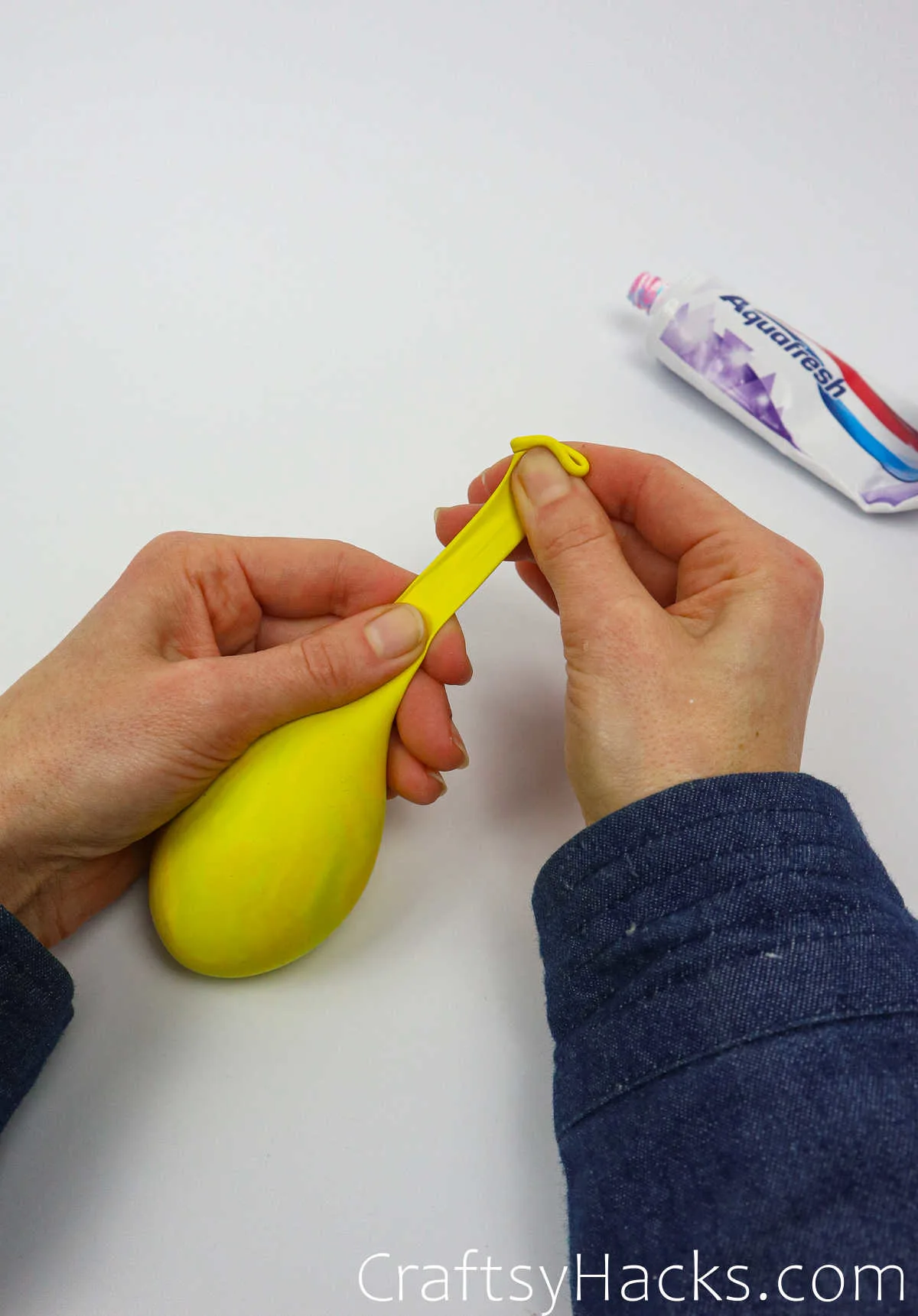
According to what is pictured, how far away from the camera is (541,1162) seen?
536mm

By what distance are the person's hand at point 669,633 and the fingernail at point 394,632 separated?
0.10m

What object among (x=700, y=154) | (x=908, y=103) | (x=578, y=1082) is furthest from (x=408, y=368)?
(x=908, y=103)

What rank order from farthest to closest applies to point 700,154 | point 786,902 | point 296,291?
1. point 700,154
2. point 296,291
3. point 786,902

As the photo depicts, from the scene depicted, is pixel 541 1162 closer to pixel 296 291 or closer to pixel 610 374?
pixel 610 374

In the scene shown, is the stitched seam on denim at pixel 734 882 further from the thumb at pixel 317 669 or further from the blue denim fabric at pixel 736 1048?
the thumb at pixel 317 669

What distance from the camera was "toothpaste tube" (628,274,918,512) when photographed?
0.85 metres

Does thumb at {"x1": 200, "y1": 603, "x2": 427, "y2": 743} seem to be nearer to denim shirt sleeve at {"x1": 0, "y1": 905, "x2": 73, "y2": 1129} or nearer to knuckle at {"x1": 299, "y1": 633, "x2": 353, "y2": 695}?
knuckle at {"x1": 299, "y1": 633, "x2": 353, "y2": 695}

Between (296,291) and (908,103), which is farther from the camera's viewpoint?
(908,103)

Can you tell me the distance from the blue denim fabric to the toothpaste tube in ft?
1.50

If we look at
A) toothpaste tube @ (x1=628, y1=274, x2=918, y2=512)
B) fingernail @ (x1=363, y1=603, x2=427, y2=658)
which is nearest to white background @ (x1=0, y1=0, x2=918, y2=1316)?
toothpaste tube @ (x1=628, y1=274, x2=918, y2=512)

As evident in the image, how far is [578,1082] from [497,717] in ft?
1.01

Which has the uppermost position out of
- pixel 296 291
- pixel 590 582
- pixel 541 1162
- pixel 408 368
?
pixel 296 291

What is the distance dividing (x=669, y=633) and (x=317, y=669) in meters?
0.22

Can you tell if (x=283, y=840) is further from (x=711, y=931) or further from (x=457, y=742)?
(x=711, y=931)
